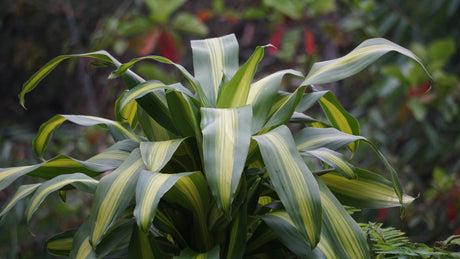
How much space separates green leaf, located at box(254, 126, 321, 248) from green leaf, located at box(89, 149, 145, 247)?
0.19 meters

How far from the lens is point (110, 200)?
22.9 inches

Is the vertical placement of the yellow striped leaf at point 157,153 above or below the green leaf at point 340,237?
above

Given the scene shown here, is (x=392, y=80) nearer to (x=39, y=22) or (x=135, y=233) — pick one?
(x=135, y=233)

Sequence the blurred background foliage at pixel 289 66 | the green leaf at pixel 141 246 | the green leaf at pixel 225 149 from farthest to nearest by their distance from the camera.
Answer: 1. the blurred background foliage at pixel 289 66
2. the green leaf at pixel 141 246
3. the green leaf at pixel 225 149

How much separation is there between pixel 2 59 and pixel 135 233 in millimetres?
3946

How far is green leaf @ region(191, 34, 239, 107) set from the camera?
76 cm

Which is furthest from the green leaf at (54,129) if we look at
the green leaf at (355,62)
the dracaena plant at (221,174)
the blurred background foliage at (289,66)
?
the blurred background foliage at (289,66)

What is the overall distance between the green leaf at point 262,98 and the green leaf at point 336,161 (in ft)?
0.30

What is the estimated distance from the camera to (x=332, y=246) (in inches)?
23.9

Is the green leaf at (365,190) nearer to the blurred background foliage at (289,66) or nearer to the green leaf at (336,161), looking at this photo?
the green leaf at (336,161)

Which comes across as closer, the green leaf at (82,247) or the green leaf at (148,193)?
the green leaf at (148,193)

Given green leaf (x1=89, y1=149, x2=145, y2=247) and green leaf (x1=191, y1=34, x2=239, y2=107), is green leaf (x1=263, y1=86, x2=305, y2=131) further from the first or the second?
green leaf (x1=89, y1=149, x2=145, y2=247)

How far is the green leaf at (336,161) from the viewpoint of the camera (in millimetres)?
643

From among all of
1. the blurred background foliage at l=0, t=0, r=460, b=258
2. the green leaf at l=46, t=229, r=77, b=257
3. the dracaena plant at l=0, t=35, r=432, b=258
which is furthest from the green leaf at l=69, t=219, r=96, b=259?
the blurred background foliage at l=0, t=0, r=460, b=258
